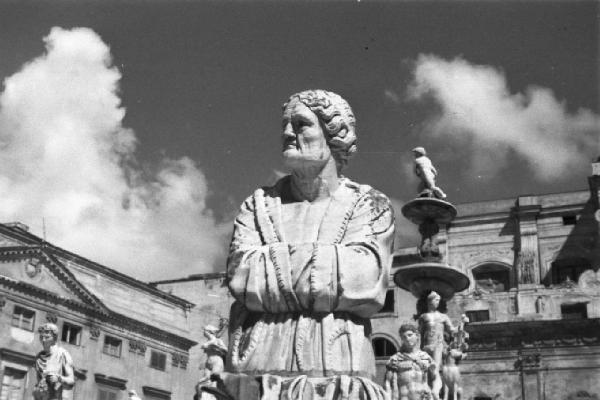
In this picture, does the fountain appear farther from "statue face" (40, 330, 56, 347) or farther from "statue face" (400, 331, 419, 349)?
"statue face" (40, 330, 56, 347)

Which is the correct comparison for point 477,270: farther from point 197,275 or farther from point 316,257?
point 316,257

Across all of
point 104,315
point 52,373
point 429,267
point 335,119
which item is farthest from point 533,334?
point 335,119

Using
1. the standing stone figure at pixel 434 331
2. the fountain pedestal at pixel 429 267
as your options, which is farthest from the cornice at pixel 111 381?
the standing stone figure at pixel 434 331

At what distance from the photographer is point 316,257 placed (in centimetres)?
364

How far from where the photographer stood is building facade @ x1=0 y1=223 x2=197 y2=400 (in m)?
34.4

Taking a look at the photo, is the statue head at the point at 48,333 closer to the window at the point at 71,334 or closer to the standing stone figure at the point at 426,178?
the standing stone figure at the point at 426,178

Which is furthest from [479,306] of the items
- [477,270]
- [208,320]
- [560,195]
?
[208,320]

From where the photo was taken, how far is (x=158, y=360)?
139ft

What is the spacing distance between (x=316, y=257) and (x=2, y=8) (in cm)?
1789

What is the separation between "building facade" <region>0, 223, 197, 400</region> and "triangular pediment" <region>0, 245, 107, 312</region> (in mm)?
43

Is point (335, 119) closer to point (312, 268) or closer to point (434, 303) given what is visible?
point (312, 268)

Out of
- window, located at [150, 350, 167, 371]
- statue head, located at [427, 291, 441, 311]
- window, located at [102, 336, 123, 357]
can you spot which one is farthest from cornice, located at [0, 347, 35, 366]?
statue head, located at [427, 291, 441, 311]

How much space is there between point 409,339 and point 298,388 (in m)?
5.46

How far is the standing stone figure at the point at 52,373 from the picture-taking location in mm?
9555
